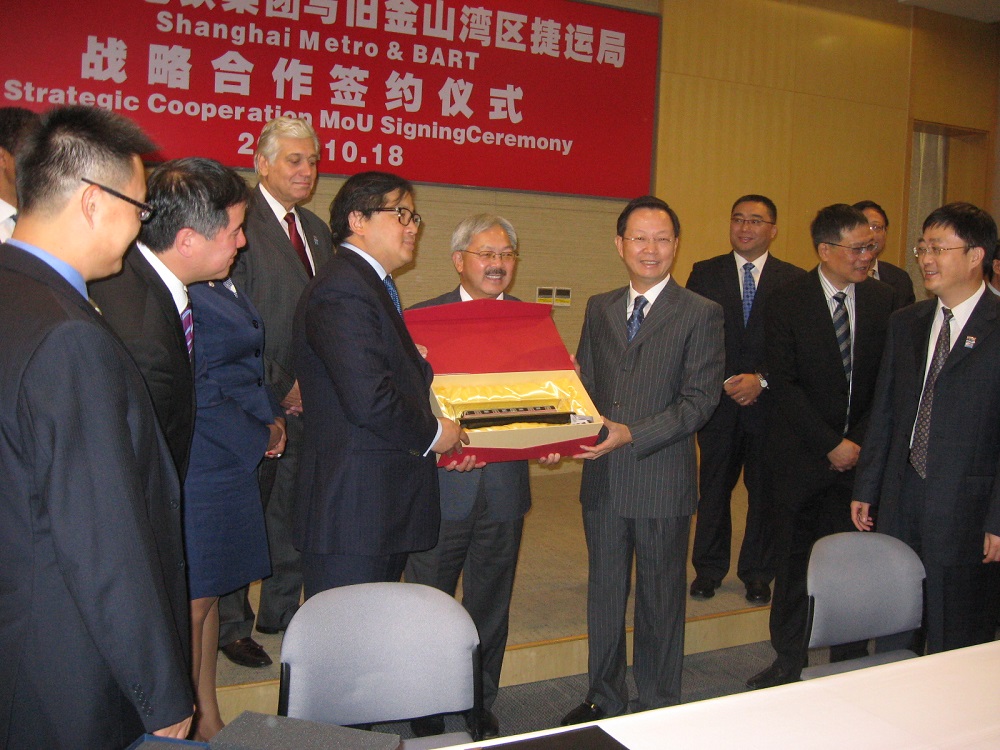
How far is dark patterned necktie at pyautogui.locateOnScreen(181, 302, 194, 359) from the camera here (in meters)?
1.77

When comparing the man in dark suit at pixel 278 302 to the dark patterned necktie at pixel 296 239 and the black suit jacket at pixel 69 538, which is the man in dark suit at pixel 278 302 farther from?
the black suit jacket at pixel 69 538

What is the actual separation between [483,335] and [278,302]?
2.80 ft

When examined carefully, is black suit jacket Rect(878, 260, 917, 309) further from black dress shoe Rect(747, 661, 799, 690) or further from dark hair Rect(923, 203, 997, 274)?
black dress shoe Rect(747, 661, 799, 690)

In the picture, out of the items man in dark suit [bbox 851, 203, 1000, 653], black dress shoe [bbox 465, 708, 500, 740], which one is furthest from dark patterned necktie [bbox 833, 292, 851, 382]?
black dress shoe [bbox 465, 708, 500, 740]

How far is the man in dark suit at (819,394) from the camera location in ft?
9.15

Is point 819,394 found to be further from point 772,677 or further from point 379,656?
point 379,656

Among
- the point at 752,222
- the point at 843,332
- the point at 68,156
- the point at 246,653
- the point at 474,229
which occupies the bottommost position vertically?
the point at 246,653

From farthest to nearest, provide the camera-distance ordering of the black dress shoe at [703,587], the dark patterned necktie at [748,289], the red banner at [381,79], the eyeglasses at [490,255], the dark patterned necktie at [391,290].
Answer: the red banner at [381,79] → the dark patterned necktie at [748,289] → the black dress shoe at [703,587] → the eyeglasses at [490,255] → the dark patterned necktie at [391,290]

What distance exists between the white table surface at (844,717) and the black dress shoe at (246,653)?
1.58m

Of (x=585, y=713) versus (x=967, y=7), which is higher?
(x=967, y=7)

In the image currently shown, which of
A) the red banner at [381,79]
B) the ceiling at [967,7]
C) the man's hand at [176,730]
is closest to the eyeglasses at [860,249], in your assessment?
the man's hand at [176,730]

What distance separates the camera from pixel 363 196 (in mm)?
2092

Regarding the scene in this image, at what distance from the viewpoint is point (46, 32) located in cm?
382

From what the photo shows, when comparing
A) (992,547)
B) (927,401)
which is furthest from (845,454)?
(992,547)
